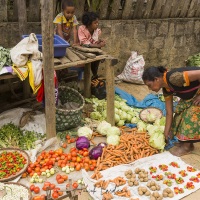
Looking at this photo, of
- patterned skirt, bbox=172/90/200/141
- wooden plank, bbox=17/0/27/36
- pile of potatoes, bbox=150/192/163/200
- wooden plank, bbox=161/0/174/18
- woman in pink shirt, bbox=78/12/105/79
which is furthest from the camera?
wooden plank, bbox=161/0/174/18

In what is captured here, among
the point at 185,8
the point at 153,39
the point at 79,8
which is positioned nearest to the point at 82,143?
the point at 79,8

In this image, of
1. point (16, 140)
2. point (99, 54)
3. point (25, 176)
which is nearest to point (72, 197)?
point (25, 176)

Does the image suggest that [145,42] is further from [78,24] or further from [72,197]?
[72,197]

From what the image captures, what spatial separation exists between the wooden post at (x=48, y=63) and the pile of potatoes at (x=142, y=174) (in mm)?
1465

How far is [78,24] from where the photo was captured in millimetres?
6246

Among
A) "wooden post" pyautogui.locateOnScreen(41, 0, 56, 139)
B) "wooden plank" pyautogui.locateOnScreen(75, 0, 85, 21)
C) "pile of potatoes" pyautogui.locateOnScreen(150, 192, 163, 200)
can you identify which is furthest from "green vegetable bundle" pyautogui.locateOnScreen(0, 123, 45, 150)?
"wooden plank" pyautogui.locateOnScreen(75, 0, 85, 21)

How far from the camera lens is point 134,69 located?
23.6 ft

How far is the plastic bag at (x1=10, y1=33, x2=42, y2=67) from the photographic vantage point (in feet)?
13.2

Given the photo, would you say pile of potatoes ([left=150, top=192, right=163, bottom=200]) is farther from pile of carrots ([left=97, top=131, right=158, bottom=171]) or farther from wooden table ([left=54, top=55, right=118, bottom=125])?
wooden table ([left=54, top=55, right=118, bottom=125])

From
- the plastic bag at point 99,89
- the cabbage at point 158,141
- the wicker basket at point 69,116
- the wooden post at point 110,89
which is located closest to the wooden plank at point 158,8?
the plastic bag at point 99,89

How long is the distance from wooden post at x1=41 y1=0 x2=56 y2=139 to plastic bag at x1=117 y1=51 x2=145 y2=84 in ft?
10.4

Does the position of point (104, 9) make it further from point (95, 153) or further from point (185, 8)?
point (95, 153)

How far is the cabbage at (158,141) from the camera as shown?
4.54 m

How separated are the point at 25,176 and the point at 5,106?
2.03 m
